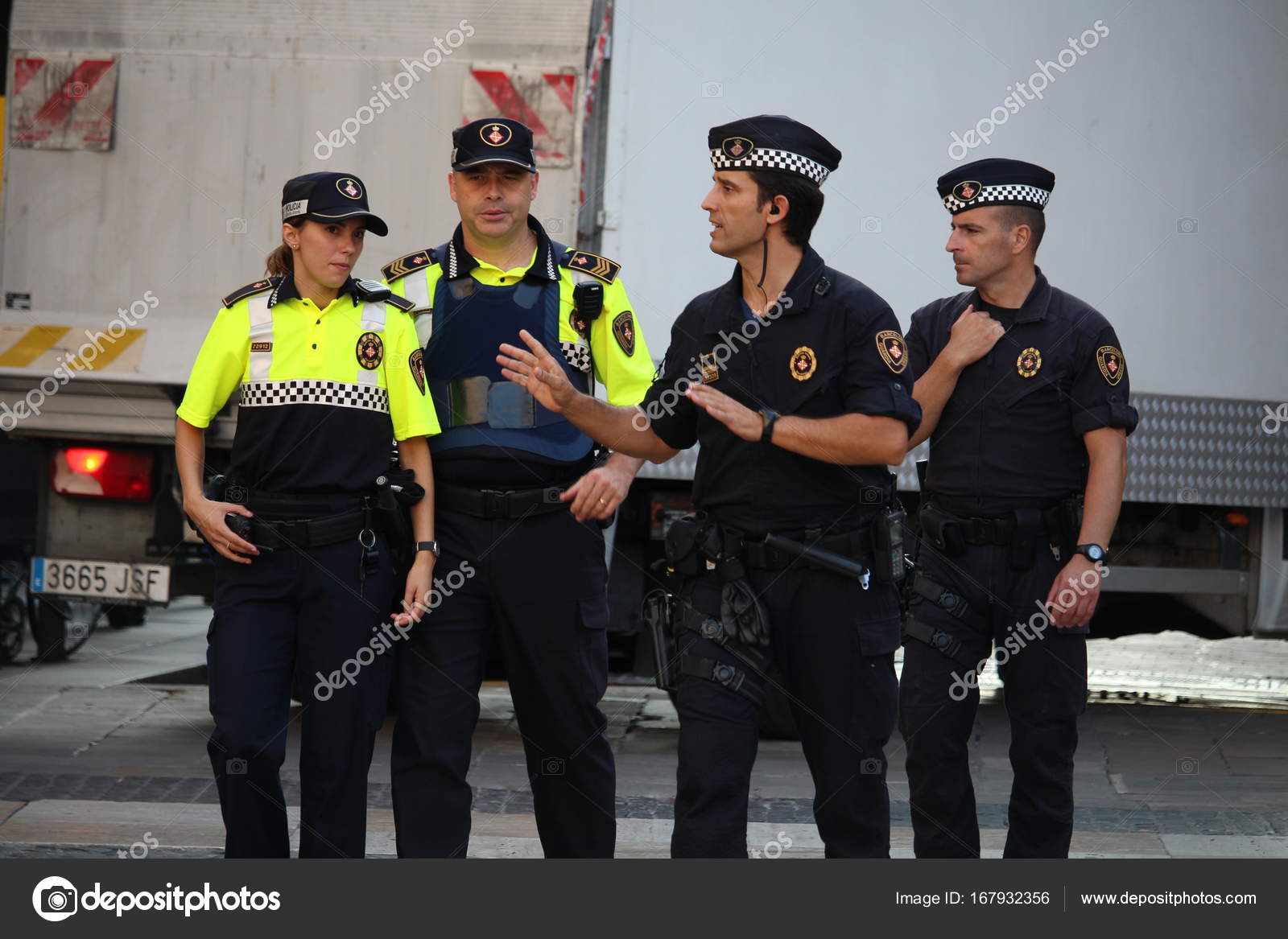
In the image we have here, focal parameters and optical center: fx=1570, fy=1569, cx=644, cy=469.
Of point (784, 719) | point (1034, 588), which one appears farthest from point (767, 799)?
point (1034, 588)

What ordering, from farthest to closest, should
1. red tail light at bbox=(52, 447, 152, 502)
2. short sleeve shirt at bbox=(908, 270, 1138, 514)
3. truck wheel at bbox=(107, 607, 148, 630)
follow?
truck wheel at bbox=(107, 607, 148, 630) < red tail light at bbox=(52, 447, 152, 502) < short sleeve shirt at bbox=(908, 270, 1138, 514)

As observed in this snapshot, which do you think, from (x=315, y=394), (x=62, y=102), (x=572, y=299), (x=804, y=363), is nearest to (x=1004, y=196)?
(x=804, y=363)

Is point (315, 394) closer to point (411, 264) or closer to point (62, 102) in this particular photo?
point (411, 264)

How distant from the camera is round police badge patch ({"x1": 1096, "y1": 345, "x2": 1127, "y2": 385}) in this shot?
419 cm

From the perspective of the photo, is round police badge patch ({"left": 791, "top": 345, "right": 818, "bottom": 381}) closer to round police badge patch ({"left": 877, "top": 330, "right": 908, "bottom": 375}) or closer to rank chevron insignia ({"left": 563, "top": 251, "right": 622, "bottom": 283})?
round police badge patch ({"left": 877, "top": 330, "right": 908, "bottom": 375})

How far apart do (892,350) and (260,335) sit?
63.1 inches

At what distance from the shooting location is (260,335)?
13.1ft

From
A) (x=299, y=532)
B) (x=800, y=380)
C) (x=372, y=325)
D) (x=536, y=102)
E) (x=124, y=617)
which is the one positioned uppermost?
(x=536, y=102)

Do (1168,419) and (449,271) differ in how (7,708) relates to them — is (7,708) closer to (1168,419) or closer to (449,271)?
(449,271)

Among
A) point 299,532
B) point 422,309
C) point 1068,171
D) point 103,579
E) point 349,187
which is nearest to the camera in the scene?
point 299,532

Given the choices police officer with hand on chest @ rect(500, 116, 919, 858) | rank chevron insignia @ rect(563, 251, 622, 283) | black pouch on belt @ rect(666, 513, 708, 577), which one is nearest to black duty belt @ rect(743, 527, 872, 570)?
police officer with hand on chest @ rect(500, 116, 919, 858)

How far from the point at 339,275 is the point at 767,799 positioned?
273 centimetres

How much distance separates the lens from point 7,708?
25.5 ft

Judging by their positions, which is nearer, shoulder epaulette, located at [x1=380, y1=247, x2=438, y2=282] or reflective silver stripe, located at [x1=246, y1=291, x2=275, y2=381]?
reflective silver stripe, located at [x1=246, y1=291, x2=275, y2=381]
